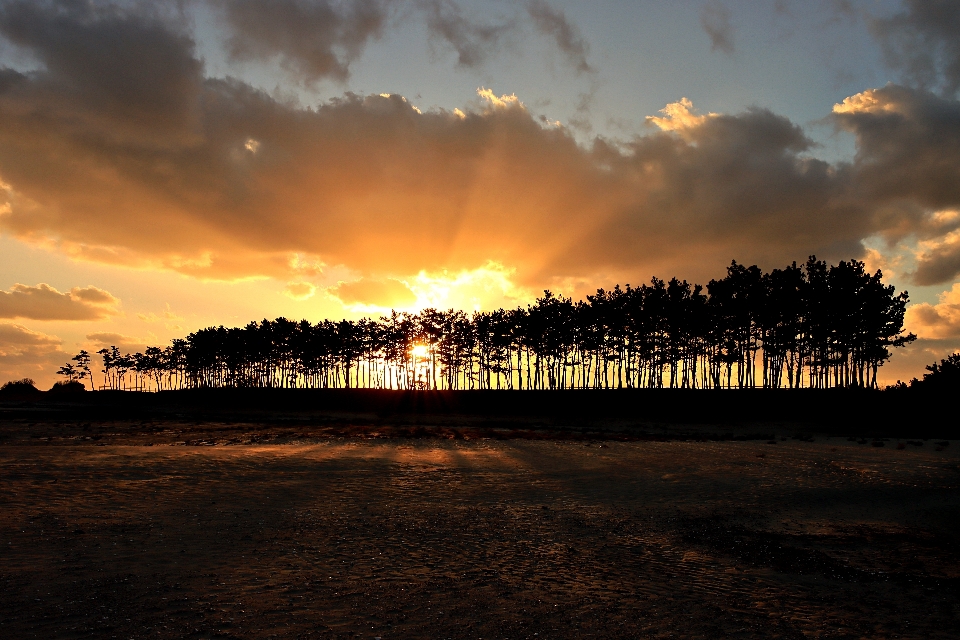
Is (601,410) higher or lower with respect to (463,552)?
lower

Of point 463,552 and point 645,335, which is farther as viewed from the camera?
point 645,335

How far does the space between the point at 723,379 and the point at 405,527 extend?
3791 inches

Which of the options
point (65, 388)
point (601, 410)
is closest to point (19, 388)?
point (65, 388)

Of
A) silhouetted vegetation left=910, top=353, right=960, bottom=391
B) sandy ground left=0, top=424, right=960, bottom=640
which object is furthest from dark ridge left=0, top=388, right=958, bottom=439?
sandy ground left=0, top=424, right=960, bottom=640

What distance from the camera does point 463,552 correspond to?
11992mm

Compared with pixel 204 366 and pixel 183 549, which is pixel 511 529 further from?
pixel 204 366

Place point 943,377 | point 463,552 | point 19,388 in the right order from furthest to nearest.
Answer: point 19,388, point 943,377, point 463,552

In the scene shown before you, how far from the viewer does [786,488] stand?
818 inches

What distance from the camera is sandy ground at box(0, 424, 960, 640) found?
852 centimetres

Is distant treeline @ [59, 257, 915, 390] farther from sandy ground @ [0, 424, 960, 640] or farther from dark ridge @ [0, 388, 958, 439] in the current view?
sandy ground @ [0, 424, 960, 640]

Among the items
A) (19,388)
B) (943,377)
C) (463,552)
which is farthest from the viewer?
(19,388)

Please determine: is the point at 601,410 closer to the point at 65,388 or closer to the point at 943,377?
the point at 943,377

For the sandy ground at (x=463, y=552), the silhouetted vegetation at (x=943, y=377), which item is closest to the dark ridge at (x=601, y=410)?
the silhouetted vegetation at (x=943, y=377)

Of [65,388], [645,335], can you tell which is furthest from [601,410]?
[65,388]
